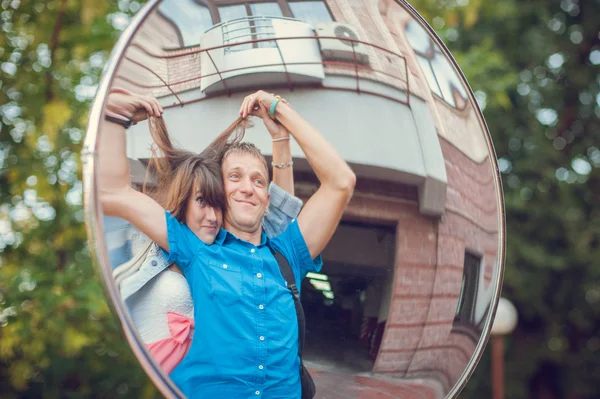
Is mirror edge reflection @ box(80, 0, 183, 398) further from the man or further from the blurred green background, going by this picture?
the blurred green background

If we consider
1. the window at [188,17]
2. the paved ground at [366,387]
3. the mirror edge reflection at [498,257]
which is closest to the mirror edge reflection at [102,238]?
the window at [188,17]

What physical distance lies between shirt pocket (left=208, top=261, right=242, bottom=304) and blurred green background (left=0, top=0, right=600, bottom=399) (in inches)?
76.8

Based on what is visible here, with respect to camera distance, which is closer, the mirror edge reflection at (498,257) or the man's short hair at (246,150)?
the man's short hair at (246,150)

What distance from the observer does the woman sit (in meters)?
0.83

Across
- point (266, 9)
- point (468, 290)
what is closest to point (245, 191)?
point (266, 9)

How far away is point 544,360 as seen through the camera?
7539mm

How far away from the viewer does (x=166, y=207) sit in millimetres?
884

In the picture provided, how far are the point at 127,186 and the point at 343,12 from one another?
0.44 meters

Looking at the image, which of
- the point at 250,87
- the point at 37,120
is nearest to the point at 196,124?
the point at 250,87

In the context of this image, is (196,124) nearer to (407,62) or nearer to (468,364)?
(407,62)

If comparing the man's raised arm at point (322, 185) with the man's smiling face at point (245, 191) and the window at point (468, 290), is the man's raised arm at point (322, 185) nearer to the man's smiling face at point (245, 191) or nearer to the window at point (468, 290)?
the man's smiling face at point (245, 191)

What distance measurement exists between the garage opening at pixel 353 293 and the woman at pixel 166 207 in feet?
0.35

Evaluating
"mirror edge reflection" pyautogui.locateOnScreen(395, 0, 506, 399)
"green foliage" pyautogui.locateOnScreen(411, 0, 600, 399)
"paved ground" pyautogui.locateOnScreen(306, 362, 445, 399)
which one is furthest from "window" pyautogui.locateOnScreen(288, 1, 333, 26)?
"green foliage" pyautogui.locateOnScreen(411, 0, 600, 399)

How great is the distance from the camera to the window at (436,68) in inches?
42.9
